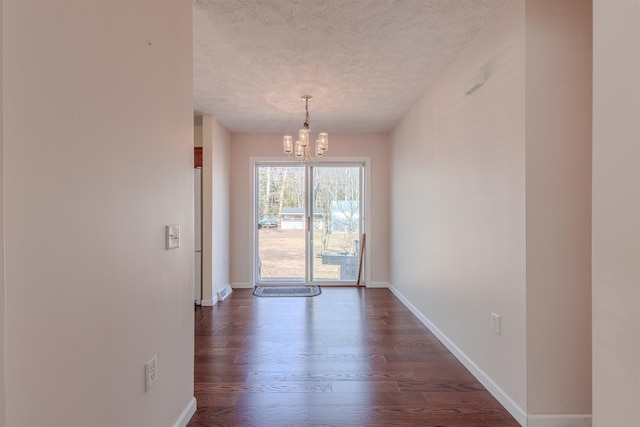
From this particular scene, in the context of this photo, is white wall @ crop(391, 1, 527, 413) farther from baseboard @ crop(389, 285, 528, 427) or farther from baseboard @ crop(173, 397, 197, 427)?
baseboard @ crop(173, 397, 197, 427)

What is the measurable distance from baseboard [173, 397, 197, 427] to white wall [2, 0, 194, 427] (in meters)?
0.08

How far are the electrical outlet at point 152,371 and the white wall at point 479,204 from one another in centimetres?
193

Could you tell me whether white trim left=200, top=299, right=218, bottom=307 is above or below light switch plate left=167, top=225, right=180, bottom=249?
below

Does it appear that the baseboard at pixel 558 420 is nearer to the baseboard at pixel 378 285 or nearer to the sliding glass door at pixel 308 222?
the baseboard at pixel 378 285

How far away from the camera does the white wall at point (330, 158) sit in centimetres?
492

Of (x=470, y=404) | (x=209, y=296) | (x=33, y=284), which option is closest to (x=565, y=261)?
(x=470, y=404)

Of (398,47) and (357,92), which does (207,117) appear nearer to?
(357,92)

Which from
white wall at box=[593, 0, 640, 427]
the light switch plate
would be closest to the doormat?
the light switch plate

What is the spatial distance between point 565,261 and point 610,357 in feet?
2.93

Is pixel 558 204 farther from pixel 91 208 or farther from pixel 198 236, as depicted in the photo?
pixel 198 236

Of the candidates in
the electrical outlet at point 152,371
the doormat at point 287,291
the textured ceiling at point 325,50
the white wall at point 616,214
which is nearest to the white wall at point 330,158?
the doormat at point 287,291

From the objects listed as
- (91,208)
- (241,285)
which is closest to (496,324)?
(91,208)

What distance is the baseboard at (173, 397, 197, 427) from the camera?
1.69m

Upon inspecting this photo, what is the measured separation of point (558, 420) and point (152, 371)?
215cm
